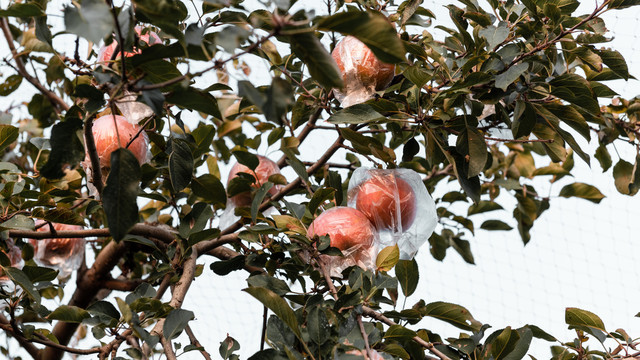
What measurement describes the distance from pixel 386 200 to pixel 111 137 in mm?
459

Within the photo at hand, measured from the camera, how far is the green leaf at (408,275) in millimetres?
1092

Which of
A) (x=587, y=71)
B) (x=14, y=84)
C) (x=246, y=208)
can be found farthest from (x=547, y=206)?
(x=14, y=84)

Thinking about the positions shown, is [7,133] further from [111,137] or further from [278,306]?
[278,306]

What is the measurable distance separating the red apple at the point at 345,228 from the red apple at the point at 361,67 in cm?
21

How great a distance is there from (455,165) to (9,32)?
1.37 metres

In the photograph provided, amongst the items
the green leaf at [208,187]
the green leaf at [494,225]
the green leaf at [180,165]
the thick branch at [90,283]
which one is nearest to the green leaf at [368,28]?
the green leaf at [180,165]

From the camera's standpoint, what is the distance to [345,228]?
962 mm

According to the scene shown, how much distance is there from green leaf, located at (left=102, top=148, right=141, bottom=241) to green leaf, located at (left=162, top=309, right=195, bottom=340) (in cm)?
29

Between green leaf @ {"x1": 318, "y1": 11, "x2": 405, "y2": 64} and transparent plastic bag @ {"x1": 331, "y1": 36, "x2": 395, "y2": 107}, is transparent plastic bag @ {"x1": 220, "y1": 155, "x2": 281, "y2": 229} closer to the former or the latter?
transparent plastic bag @ {"x1": 331, "y1": 36, "x2": 395, "y2": 107}

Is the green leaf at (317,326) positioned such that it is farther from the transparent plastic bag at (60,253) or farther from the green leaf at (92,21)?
the transparent plastic bag at (60,253)

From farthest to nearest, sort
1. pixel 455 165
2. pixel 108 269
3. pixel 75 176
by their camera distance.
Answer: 1. pixel 108 269
2. pixel 75 176
3. pixel 455 165

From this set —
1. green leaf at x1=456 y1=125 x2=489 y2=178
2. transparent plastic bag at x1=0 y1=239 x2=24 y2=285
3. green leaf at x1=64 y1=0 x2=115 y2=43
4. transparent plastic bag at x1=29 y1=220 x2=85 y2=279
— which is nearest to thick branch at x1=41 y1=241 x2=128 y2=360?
transparent plastic bag at x1=29 y1=220 x2=85 y2=279

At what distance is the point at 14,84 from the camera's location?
1668 mm

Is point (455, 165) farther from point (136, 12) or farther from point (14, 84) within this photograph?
point (14, 84)
